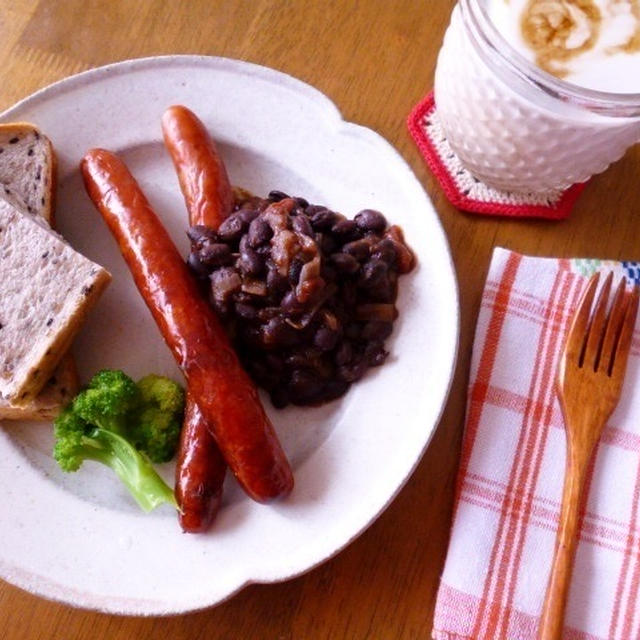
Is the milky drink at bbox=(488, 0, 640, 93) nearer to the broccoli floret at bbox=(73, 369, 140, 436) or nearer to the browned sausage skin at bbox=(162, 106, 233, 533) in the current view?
the browned sausage skin at bbox=(162, 106, 233, 533)

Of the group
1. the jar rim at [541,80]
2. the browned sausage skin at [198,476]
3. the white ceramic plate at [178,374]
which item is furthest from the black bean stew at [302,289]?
the jar rim at [541,80]

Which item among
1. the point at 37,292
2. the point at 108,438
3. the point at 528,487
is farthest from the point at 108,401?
the point at 528,487

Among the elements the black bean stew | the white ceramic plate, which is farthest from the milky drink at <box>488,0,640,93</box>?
the black bean stew

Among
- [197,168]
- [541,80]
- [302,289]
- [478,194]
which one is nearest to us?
[541,80]

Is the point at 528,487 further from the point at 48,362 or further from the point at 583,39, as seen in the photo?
the point at 48,362

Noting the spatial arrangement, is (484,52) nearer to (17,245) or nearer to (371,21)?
(371,21)

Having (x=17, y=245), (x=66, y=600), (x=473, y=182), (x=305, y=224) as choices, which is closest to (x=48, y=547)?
(x=66, y=600)
